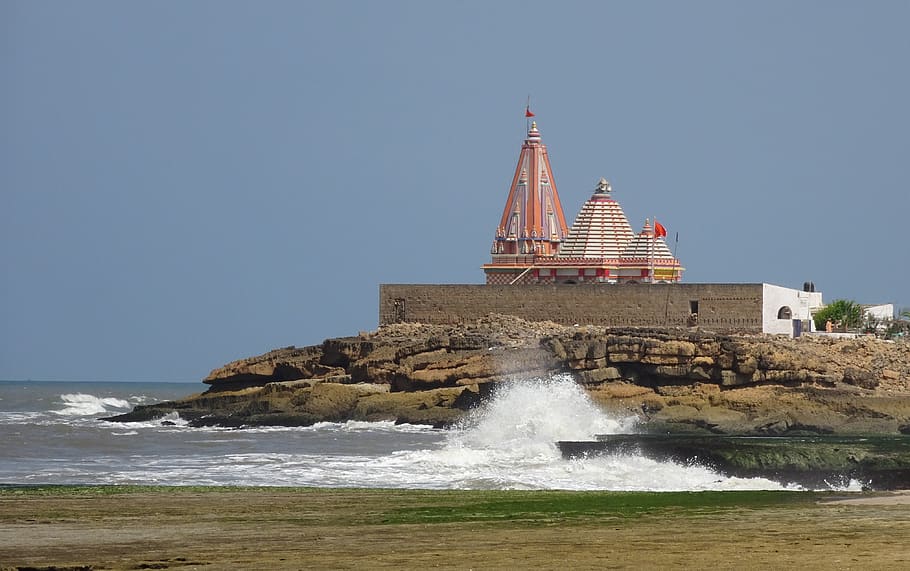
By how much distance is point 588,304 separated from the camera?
5059cm

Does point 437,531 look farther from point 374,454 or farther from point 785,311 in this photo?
point 785,311

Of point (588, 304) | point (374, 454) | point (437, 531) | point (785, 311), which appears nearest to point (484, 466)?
point (374, 454)

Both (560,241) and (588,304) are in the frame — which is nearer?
(588,304)

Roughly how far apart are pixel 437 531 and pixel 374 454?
15031 mm

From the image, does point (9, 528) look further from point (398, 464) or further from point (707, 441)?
point (707, 441)

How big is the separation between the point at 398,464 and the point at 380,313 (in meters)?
25.9

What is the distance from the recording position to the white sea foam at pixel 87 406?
5922 cm

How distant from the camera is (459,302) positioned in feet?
171

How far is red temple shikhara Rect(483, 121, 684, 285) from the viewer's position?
54.1 m

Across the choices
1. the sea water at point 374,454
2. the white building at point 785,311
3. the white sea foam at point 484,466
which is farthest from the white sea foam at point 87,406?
the white building at point 785,311

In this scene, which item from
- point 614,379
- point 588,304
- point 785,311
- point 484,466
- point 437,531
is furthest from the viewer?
point 785,311

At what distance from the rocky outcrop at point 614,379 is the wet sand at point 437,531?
18017 mm

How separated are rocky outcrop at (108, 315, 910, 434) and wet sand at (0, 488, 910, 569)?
59.1ft

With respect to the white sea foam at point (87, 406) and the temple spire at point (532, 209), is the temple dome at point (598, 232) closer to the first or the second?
the temple spire at point (532, 209)
